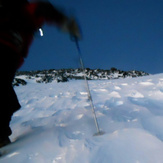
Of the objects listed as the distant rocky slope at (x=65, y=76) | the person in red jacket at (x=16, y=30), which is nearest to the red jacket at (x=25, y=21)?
the person in red jacket at (x=16, y=30)

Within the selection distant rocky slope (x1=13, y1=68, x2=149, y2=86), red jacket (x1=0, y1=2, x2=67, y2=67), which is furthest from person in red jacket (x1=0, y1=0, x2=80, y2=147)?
distant rocky slope (x1=13, y1=68, x2=149, y2=86)

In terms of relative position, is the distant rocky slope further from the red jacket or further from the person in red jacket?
the red jacket

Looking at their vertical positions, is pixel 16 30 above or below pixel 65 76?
above

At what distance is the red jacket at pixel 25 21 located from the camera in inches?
70.4

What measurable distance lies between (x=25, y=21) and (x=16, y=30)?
0.45ft

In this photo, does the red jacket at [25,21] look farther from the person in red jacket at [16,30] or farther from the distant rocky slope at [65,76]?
the distant rocky slope at [65,76]

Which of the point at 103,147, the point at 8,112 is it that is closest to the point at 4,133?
the point at 8,112

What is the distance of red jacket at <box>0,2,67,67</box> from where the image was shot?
5.86 feet

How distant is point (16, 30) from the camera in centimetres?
186

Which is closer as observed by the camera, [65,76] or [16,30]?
[16,30]

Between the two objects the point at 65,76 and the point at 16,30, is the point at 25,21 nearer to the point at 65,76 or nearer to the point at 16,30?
the point at 16,30

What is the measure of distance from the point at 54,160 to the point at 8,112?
3.17ft

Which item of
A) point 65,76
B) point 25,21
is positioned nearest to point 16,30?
point 25,21

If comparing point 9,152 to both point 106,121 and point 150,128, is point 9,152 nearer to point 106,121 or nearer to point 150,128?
point 106,121
